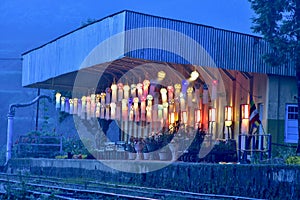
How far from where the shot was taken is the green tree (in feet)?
62.3

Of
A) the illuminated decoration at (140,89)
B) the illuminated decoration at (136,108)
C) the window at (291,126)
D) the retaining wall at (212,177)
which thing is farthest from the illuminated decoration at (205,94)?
the retaining wall at (212,177)

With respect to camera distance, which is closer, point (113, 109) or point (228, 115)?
point (228, 115)

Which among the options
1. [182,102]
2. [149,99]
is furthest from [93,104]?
[182,102]

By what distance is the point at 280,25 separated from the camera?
19.3 m

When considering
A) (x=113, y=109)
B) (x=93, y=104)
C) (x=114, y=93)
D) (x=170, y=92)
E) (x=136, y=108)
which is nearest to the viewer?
(x=170, y=92)

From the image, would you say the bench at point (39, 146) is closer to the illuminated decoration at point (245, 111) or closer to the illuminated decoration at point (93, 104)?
the illuminated decoration at point (93, 104)

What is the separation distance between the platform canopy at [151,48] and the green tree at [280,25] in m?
1.71

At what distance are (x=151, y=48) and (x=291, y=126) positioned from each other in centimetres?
596

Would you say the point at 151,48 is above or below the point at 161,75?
above

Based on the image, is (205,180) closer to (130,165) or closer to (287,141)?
(130,165)

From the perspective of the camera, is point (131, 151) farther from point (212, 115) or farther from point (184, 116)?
point (212, 115)

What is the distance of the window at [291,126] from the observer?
72.1ft

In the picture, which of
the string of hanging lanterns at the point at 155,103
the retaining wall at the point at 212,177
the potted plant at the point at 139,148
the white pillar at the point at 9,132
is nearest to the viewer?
the retaining wall at the point at 212,177

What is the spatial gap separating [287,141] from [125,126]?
9.75 m
